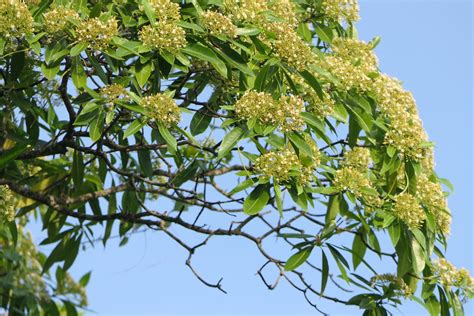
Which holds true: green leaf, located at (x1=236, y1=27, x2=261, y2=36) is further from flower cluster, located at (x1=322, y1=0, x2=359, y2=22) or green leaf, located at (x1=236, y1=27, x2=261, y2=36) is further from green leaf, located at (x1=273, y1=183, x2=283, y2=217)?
flower cluster, located at (x1=322, y1=0, x2=359, y2=22)

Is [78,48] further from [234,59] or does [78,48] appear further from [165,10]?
[234,59]

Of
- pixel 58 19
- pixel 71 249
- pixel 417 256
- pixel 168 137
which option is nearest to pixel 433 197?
pixel 417 256

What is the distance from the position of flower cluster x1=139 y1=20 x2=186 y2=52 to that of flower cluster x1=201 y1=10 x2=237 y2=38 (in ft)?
0.49

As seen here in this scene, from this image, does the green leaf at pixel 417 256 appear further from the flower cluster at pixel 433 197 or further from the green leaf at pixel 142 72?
the green leaf at pixel 142 72

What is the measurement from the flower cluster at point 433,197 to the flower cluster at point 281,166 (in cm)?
79

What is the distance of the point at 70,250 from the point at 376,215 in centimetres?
197

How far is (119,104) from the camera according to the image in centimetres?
323

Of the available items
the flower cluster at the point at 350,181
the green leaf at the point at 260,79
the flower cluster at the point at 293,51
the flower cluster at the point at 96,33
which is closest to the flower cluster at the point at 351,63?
the flower cluster at the point at 293,51

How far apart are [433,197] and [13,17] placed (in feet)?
6.29

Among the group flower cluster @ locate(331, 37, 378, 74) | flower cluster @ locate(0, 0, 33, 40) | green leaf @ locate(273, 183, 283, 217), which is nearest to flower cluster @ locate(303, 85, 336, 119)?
green leaf @ locate(273, 183, 283, 217)

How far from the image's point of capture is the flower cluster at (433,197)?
156 inches

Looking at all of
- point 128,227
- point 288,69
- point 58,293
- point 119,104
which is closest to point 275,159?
point 288,69

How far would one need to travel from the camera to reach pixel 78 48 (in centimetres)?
316

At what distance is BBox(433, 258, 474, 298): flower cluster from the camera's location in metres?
4.12
